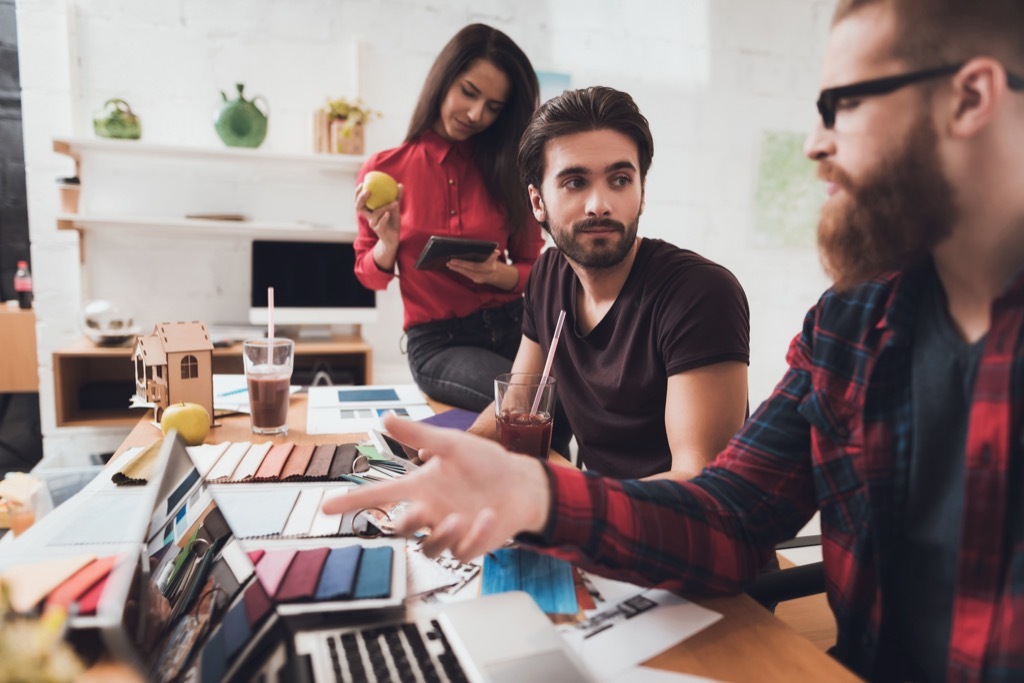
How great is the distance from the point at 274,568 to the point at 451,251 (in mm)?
1207

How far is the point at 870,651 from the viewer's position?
0.67m

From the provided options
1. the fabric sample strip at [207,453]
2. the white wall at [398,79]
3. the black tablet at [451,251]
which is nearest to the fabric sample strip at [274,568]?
the fabric sample strip at [207,453]

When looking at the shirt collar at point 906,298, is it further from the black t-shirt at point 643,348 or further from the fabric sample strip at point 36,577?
the fabric sample strip at point 36,577

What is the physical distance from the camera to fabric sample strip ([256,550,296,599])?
Answer: 579mm

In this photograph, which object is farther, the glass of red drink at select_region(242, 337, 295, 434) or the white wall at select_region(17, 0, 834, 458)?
the white wall at select_region(17, 0, 834, 458)

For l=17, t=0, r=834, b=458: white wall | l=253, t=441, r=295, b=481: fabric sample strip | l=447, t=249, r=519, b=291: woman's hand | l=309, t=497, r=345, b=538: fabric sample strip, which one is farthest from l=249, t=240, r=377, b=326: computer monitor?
l=309, t=497, r=345, b=538: fabric sample strip

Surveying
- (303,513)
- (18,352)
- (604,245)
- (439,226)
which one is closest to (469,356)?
(439,226)

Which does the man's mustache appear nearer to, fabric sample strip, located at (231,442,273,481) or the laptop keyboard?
fabric sample strip, located at (231,442,273,481)

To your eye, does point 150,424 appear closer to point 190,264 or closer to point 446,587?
point 446,587

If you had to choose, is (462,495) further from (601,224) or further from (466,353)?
(466,353)

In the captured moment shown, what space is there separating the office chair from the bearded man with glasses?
5cm

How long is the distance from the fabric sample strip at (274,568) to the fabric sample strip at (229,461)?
303 mm

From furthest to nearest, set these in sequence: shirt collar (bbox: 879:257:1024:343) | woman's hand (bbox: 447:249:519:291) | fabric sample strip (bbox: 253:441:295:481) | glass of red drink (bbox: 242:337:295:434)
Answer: woman's hand (bbox: 447:249:519:291) → glass of red drink (bbox: 242:337:295:434) → fabric sample strip (bbox: 253:441:295:481) → shirt collar (bbox: 879:257:1024:343)

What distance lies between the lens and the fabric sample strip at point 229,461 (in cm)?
93
